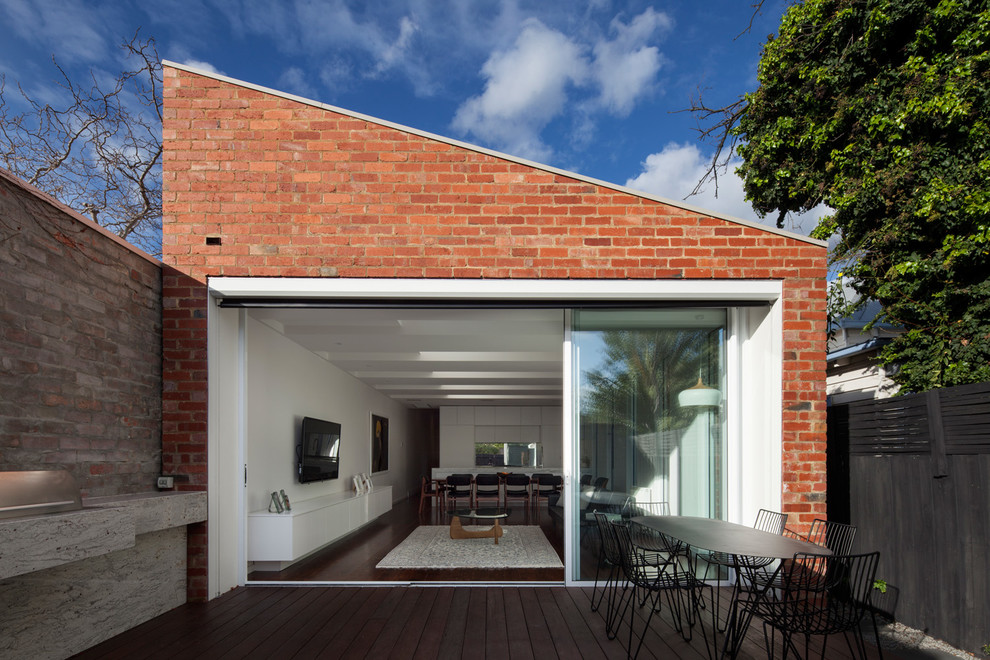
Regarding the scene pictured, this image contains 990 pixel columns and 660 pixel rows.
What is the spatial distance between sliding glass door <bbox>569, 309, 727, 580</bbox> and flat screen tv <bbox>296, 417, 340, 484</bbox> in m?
3.83

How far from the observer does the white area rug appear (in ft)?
21.0

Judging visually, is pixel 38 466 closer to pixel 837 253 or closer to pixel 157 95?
pixel 157 95

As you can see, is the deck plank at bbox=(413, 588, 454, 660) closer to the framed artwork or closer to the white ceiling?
the white ceiling

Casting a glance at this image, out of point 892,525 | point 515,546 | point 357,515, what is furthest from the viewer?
point 357,515

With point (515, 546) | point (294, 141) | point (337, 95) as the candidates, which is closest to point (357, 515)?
point (515, 546)

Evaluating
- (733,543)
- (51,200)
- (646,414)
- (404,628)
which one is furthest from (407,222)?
(733,543)

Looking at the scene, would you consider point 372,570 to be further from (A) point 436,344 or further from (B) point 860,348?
(B) point 860,348

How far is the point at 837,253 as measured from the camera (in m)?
6.89

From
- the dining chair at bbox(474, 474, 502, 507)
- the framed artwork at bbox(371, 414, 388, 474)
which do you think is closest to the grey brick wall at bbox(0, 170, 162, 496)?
the framed artwork at bbox(371, 414, 388, 474)

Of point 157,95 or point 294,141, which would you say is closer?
point 294,141

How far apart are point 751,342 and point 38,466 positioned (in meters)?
5.09

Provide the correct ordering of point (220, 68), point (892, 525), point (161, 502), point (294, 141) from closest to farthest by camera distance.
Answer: point (161, 502) → point (892, 525) → point (294, 141) → point (220, 68)

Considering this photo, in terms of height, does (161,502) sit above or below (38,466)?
below

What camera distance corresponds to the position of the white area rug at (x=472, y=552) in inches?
252
